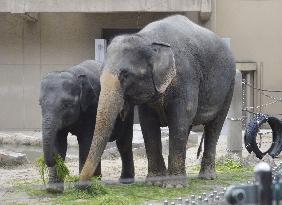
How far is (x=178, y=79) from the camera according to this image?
17.6ft

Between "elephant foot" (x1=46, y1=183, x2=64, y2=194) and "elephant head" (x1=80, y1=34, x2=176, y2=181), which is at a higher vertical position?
"elephant head" (x1=80, y1=34, x2=176, y2=181)

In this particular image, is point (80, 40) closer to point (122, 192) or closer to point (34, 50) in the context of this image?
point (34, 50)

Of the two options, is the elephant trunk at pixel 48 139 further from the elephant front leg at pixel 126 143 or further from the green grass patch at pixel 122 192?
the elephant front leg at pixel 126 143

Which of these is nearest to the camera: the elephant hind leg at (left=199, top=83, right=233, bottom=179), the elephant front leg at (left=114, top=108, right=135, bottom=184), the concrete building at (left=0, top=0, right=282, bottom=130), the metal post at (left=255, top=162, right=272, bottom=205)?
the metal post at (left=255, top=162, right=272, bottom=205)

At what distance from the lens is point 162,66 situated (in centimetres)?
511

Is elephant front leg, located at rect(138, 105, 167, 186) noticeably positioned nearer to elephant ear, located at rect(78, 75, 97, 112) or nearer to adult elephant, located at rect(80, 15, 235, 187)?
adult elephant, located at rect(80, 15, 235, 187)

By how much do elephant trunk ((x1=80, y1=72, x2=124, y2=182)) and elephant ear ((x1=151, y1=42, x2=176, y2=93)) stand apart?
1.32ft

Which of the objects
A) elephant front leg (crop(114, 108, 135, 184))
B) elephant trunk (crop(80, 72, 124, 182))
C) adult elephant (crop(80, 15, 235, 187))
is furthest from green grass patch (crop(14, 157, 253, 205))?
elephant front leg (crop(114, 108, 135, 184))

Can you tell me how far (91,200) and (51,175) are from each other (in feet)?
2.04

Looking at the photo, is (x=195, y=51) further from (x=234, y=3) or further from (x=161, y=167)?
(x=234, y=3)

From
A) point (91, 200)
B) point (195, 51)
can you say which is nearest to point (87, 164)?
point (91, 200)

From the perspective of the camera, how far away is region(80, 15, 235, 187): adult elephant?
482 centimetres

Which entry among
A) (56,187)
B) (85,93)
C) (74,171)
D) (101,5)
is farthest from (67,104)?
(101,5)

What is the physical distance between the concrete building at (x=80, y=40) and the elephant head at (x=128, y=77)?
8101mm
